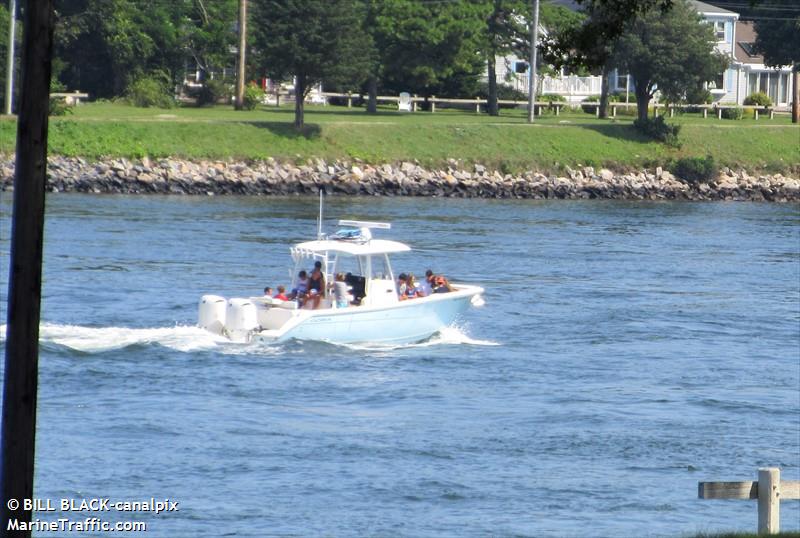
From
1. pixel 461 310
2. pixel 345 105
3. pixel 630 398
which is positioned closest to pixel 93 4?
pixel 345 105

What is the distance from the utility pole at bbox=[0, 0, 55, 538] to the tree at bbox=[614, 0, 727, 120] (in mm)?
68876

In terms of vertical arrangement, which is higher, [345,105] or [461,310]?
[345,105]

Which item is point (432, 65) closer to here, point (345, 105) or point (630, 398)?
point (345, 105)

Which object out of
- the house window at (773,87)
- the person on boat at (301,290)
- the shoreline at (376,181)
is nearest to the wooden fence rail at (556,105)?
the house window at (773,87)

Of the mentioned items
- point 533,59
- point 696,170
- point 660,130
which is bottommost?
point 696,170

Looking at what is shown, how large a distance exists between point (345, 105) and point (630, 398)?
67.3 m

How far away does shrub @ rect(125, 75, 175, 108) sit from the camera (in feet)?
256

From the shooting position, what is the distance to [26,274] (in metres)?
10.1

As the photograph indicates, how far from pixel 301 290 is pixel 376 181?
39.6 m

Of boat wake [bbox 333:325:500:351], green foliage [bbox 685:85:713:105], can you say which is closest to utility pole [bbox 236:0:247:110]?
green foliage [bbox 685:85:713:105]

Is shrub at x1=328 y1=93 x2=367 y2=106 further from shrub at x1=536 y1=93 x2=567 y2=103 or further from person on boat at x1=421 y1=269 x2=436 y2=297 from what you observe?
person on boat at x1=421 y1=269 x2=436 y2=297

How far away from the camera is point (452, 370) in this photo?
2647 cm

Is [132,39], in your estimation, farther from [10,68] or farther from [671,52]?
[671,52]

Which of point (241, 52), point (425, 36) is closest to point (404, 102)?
point (425, 36)
